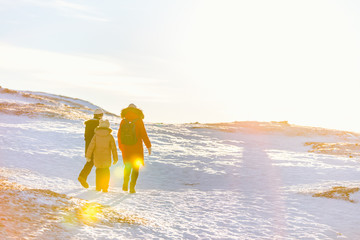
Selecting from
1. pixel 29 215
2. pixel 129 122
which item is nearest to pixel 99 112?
pixel 129 122

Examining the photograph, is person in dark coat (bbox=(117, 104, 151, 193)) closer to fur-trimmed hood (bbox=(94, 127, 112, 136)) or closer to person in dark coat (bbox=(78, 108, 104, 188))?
fur-trimmed hood (bbox=(94, 127, 112, 136))

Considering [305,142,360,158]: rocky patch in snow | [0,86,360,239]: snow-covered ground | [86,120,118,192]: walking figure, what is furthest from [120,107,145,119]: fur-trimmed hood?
[305,142,360,158]: rocky patch in snow

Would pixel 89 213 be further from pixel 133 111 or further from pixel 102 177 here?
pixel 133 111

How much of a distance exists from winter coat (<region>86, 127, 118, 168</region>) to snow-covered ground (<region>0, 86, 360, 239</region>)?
3.08 feet

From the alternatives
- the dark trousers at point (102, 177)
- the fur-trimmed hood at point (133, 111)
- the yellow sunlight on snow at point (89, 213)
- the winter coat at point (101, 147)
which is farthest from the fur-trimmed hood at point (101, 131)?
the yellow sunlight on snow at point (89, 213)

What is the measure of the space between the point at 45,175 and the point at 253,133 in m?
28.3

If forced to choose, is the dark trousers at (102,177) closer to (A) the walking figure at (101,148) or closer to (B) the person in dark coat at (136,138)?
(A) the walking figure at (101,148)

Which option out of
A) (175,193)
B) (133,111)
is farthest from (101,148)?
(175,193)

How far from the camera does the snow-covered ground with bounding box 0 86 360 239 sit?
7.05 m

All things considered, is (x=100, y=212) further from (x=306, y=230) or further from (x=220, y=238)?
(x=306, y=230)

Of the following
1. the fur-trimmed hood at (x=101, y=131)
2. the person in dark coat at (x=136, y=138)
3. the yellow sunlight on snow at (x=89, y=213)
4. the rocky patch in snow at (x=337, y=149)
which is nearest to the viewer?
the yellow sunlight on snow at (x=89, y=213)

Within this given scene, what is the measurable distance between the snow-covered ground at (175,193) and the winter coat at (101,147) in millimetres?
938

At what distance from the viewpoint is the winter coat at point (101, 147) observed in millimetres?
10875

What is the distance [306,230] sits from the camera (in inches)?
342
